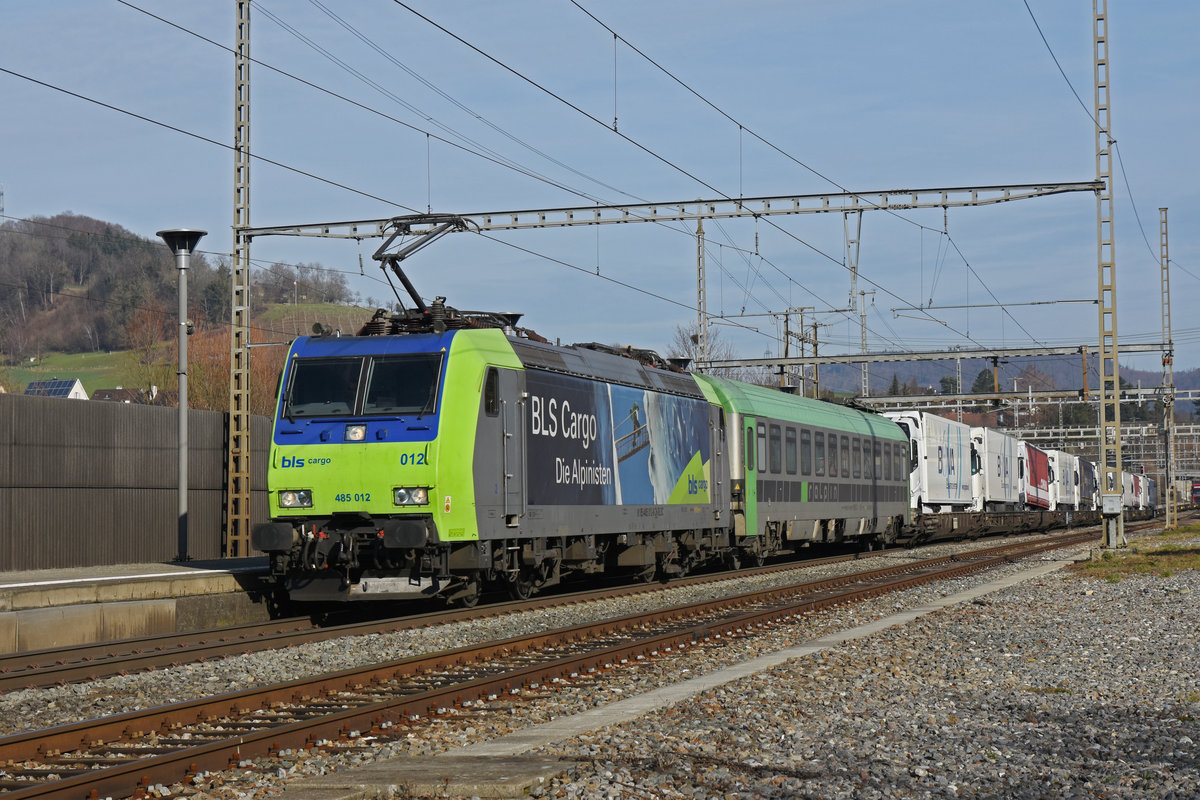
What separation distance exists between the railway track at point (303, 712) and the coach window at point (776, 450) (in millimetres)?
10695

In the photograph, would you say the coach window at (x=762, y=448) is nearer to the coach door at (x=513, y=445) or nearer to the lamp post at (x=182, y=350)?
the coach door at (x=513, y=445)

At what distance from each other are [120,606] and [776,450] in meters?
14.8

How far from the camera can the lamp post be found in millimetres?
21500

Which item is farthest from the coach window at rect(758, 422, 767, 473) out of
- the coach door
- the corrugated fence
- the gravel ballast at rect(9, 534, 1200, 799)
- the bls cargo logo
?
the bls cargo logo

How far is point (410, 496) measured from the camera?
15062mm

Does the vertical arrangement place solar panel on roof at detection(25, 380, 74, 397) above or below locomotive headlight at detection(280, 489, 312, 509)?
above

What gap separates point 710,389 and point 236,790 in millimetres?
17660

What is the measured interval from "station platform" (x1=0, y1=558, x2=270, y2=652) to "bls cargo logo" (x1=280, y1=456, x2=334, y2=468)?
2.13m

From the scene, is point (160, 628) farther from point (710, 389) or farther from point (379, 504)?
point (710, 389)

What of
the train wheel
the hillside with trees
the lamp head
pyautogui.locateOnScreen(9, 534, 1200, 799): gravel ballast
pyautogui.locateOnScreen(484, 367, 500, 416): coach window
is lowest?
pyautogui.locateOnScreen(9, 534, 1200, 799): gravel ballast

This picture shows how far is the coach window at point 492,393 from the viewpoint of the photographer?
15766mm

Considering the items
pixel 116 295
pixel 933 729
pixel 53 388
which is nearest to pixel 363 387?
pixel 933 729

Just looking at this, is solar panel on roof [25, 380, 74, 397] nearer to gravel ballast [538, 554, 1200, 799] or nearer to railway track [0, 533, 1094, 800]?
railway track [0, 533, 1094, 800]

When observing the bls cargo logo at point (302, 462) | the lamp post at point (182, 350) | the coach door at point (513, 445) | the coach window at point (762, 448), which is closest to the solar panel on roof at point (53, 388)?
the lamp post at point (182, 350)
